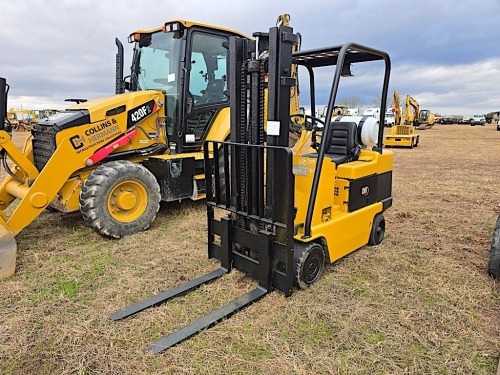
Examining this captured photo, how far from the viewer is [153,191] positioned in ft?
16.3

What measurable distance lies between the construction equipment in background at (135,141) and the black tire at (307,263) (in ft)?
8.06

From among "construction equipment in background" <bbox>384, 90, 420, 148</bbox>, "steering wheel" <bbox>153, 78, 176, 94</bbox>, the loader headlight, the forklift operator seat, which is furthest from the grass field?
"construction equipment in background" <bbox>384, 90, 420, 148</bbox>

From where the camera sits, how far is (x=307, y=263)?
3.27 meters

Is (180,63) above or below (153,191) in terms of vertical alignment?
above

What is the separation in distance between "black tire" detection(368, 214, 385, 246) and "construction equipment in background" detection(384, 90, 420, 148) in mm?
14889

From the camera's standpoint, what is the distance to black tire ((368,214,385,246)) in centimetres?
429

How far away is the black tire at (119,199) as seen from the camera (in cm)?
442

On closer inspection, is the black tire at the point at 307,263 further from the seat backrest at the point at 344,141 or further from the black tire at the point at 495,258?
the black tire at the point at 495,258

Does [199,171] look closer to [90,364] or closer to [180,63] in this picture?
[180,63]

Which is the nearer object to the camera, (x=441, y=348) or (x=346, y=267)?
(x=441, y=348)

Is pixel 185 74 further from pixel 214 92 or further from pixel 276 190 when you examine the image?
pixel 276 190

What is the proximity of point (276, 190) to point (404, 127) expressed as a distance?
1723 cm

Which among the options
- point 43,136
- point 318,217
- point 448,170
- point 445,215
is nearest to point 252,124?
point 318,217

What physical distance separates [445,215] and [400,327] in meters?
3.47
